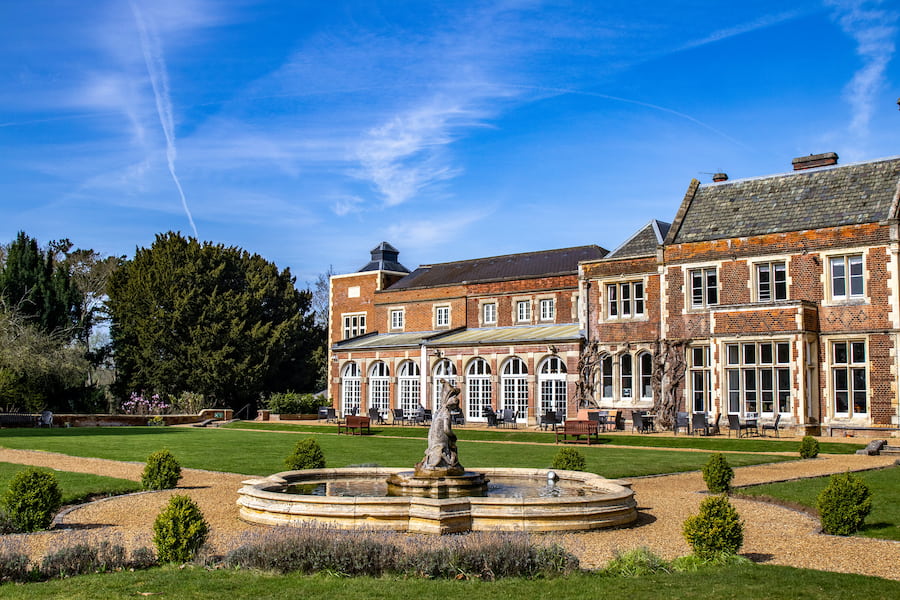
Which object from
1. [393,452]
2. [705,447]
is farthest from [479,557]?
[705,447]

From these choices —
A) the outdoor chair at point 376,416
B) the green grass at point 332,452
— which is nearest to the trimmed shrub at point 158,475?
the green grass at point 332,452

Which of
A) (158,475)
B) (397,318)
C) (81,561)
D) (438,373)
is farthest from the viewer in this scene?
(397,318)

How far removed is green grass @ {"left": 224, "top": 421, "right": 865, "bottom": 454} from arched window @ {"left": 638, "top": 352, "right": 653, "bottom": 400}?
16.3 ft

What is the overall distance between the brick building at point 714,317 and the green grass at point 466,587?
22.4 m

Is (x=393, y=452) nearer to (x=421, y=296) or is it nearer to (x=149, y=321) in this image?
(x=421, y=296)

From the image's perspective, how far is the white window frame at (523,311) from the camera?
141 feet

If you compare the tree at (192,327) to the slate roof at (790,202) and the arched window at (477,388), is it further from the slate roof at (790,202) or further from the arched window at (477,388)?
the slate roof at (790,202)

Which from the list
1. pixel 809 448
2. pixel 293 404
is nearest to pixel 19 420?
pixel 293 404

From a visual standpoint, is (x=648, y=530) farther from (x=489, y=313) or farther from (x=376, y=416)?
(x=489, y=313)

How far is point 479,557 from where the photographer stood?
897 cm

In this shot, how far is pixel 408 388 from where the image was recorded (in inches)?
1704

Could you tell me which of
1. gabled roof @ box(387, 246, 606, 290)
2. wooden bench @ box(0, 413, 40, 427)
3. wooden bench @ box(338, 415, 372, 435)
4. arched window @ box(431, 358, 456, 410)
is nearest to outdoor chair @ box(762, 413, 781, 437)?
gabled roof @ box(387, 246, 606, 290)

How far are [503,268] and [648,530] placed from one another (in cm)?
3508

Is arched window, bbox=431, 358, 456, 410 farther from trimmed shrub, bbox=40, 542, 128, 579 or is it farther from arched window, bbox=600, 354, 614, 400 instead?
trimmed shrub, bbox=40, 542, 128, 579
